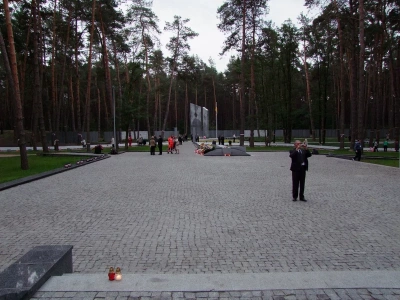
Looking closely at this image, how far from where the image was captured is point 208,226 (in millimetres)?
6926

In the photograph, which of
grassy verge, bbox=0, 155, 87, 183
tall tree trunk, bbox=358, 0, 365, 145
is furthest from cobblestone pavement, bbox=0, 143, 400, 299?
tall tree trunk, bbox=358, 0, 365, 145

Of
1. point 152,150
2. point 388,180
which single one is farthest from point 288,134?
point 388,180

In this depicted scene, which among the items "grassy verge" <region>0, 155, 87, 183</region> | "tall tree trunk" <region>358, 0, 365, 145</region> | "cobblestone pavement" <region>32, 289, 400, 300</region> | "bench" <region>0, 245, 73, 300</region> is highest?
"tall tree trunk" <region>358, 0, 365, 145</region>

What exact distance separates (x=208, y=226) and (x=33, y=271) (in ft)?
11.7

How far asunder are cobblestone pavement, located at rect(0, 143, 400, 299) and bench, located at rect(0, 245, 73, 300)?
406mm

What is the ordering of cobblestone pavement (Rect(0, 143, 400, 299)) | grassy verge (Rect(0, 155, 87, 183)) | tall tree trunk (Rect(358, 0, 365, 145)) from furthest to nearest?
tall tree trunk (Rect(358, 0, 365, 145)) < grassy verge (Rect(0, 155, 87, 183)) < cobblestone pavement (Rect(0, 143, 400, 299))

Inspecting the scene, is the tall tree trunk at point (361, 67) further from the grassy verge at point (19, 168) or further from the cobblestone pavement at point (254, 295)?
the cobblestone pavement at point (254, 295)

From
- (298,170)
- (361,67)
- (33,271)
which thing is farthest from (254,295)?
(361,67)

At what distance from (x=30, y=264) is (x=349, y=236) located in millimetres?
4900

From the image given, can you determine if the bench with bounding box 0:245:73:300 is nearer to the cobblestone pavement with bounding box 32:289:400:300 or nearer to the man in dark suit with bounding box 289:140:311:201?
the cobblestone pavement with bounding box 32:289:400:300

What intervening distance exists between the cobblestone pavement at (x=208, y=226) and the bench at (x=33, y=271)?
406mm

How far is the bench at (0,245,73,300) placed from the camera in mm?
3472

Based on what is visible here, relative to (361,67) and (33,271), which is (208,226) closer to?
(33,271)

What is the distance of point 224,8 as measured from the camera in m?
34.5
